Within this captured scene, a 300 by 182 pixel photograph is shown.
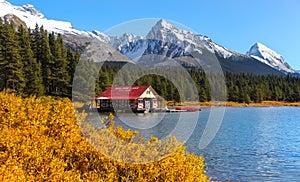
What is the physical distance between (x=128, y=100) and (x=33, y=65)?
2610cm

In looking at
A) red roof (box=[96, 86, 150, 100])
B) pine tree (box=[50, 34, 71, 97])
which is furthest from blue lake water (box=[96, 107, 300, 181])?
pine tree (box=[50, 34, 71, 97])

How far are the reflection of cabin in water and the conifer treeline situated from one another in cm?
1009

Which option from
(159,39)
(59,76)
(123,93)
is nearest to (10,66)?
(59,76)

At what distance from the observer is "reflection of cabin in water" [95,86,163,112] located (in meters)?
87.5

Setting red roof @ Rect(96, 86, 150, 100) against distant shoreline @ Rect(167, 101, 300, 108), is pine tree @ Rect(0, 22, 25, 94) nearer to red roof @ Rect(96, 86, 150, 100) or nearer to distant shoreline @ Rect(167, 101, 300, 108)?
red roof @ Rect(96, 86, 150, 100)

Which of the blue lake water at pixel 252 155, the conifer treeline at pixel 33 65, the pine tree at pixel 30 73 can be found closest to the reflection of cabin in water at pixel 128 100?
the conifer treeline at pixel 33 65

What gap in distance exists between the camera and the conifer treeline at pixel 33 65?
228ft

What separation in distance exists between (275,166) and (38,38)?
8501cm

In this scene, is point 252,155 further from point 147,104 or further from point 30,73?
point 147,104

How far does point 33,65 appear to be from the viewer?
7762 cm

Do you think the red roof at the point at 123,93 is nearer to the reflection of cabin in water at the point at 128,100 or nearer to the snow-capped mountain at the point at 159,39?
the reflection of cabin in water at the point at 128,100

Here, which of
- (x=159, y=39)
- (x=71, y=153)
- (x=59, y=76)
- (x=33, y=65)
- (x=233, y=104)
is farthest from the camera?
(x=233, y=104)

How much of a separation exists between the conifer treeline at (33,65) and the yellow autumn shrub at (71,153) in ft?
183

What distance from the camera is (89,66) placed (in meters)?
89.1
